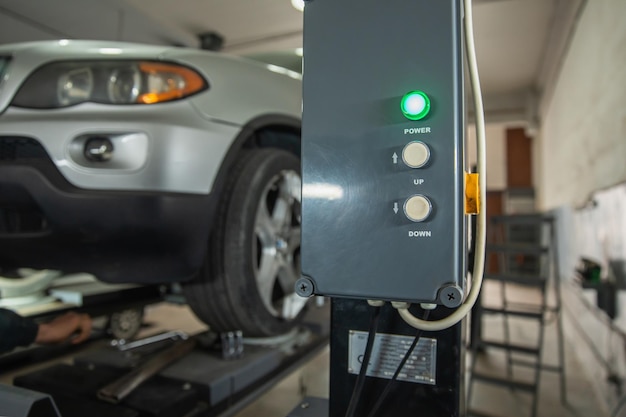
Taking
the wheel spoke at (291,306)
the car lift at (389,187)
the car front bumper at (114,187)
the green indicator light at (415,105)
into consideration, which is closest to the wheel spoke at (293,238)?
the wheel spoke at (291,306)

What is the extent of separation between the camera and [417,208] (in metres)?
0.59

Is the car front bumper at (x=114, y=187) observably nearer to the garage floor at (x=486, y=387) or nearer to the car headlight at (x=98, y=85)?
the car headlight at (x=98, y=85)

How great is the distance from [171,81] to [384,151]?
735 mm

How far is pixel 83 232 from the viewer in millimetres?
1046

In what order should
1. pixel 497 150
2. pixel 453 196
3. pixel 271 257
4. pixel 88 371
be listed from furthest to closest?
pixel 497 150
pixel 271 257
pixel 88 371
pixel 453 196

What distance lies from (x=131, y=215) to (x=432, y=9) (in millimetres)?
801

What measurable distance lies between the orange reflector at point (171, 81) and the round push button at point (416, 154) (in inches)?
28.9

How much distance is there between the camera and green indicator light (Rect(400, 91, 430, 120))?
602 mm

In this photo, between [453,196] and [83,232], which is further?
[83,232]

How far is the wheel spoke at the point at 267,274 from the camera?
1.35 metres

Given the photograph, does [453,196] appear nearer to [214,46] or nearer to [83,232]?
[83,232]

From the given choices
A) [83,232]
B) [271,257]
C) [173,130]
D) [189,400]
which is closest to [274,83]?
[173,130]

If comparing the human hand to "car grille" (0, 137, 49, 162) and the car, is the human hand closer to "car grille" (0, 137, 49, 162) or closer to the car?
the car

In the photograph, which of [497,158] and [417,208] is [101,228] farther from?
[497,158]
